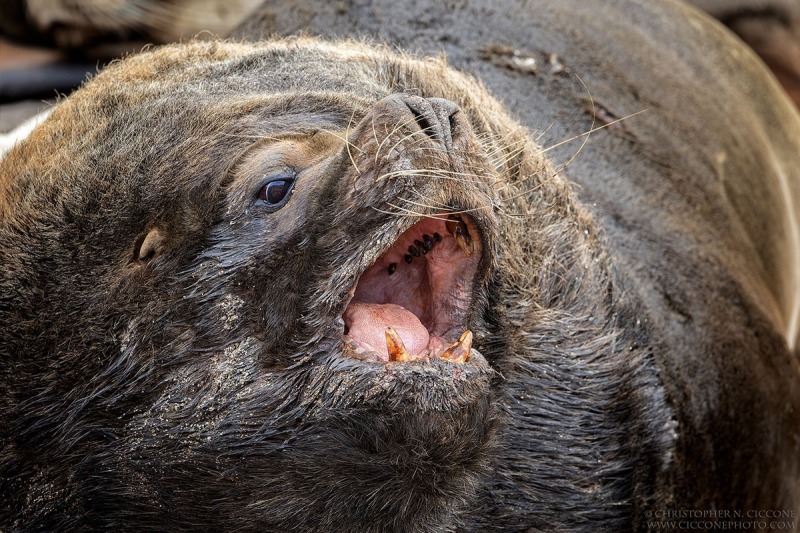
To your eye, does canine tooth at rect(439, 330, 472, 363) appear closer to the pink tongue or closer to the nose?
the pink tongue

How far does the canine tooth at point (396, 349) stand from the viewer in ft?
7.47

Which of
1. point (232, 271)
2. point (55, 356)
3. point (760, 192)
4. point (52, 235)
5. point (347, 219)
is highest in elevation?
point (347, 219)

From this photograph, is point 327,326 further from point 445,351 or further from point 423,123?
point 423,123

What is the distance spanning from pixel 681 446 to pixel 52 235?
178 centimetres

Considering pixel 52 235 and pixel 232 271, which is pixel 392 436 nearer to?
pixel 232 271

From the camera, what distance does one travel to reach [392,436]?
2.33m

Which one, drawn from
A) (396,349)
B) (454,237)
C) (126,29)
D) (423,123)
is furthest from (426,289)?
(126,29)

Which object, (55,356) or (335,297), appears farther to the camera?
(55,356)

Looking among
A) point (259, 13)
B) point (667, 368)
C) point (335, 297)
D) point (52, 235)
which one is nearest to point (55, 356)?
point (52, 235)

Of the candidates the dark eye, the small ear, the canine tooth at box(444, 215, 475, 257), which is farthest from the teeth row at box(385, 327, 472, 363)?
the small ear

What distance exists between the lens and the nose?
7.85 feet

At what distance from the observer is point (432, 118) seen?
94.4 inches

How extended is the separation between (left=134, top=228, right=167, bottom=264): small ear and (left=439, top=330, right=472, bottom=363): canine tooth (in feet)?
2.22

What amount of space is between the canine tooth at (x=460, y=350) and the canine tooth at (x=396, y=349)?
3.9 inches
